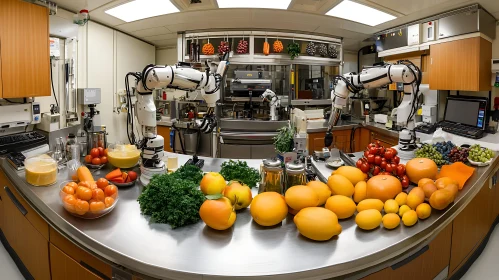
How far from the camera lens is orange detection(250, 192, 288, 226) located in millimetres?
1215

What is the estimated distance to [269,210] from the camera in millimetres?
1216

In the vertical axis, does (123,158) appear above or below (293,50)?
below

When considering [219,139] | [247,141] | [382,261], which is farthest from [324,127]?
[382,261]

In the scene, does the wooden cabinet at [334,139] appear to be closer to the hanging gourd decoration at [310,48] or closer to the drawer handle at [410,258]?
the hanging gourd decoration at [310,48]

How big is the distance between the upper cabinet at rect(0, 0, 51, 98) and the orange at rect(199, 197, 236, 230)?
2723 millimetres

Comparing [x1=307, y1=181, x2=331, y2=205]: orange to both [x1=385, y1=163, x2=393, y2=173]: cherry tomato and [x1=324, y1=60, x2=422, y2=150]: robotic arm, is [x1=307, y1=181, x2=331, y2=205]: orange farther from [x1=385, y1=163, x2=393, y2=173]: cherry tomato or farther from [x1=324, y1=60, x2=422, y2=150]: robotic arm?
[x1=324, y1=60, x2=422, y2=150]: robotic arm

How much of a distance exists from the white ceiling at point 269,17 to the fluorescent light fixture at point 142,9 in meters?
0.12

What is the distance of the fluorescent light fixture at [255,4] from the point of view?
3.86m

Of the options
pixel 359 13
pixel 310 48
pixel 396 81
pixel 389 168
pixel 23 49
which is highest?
pixel 359 13

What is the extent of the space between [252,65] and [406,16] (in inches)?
102

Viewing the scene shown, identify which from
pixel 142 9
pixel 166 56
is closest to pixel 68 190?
pixel 142 9

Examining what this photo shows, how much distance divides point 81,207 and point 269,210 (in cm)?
83

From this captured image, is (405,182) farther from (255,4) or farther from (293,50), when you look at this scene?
(293,50)

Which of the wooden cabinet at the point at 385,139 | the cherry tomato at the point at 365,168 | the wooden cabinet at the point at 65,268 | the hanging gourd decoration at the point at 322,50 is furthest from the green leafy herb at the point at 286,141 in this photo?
the hanging gourd decoration at the point at 322,50
